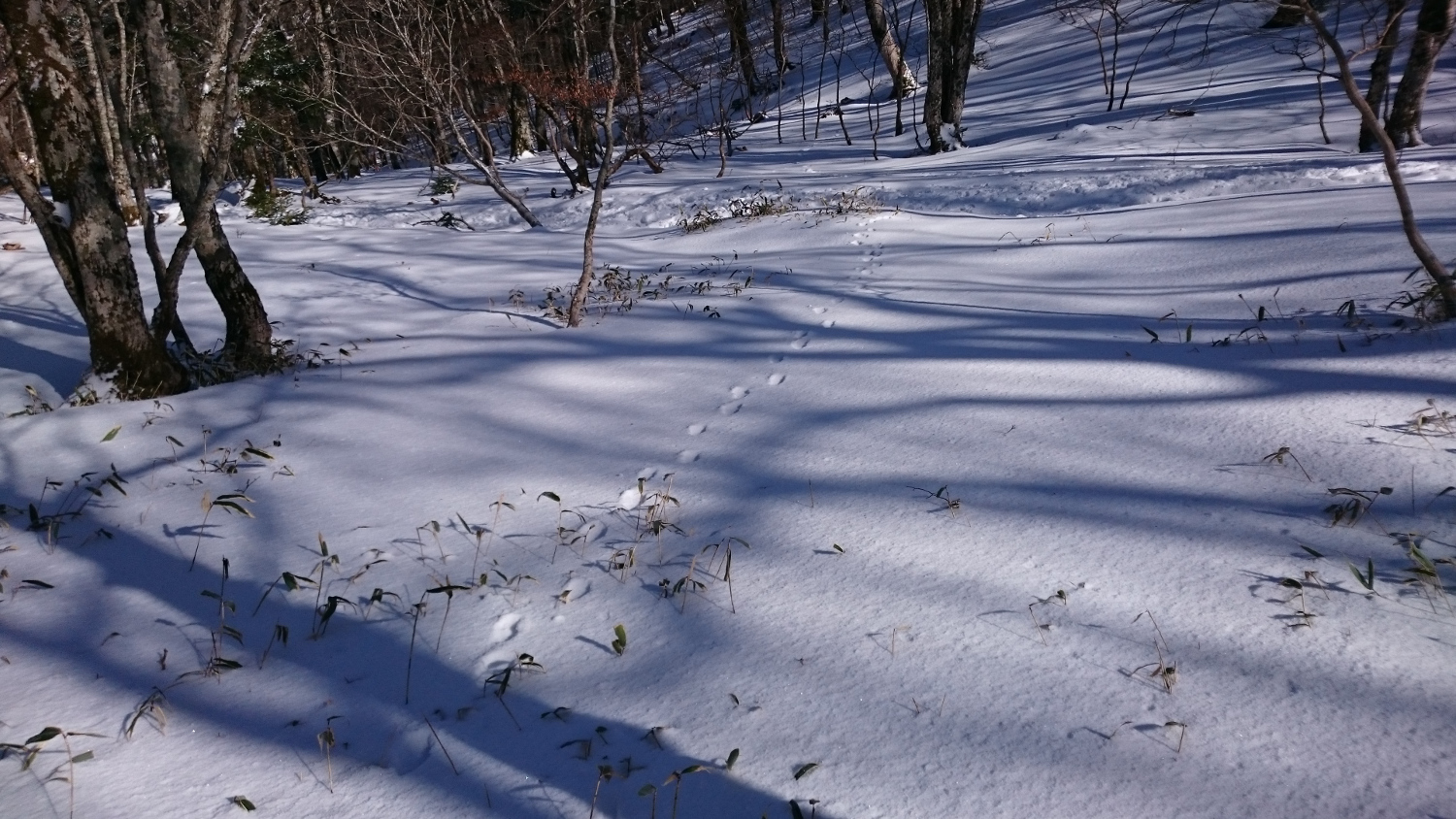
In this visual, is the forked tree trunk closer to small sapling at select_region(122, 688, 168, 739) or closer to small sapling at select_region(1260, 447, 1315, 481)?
small sapling at select_region(1260, 447, 1315, 481)

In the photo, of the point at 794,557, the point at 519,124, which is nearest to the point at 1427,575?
the point at 794,557

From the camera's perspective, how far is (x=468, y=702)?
2426mm

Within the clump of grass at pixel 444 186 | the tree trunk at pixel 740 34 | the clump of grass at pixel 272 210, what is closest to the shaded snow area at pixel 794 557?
the clump of grass at pixel 272 210

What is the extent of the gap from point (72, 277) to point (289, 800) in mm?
4433

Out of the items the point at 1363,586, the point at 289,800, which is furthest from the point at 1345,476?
the point at 289,800

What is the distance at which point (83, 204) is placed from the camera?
190 inches

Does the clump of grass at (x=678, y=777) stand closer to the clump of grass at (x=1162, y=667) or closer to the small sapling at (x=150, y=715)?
the clump of grass at (x=1162, y=667)

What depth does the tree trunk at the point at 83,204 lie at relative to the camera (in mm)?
4602

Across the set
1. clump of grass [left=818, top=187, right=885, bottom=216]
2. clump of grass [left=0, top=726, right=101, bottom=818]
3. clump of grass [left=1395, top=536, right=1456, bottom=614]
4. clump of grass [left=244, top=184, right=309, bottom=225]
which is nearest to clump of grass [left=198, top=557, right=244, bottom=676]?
clump of grass [left=0, top=726, right=101, bottom=818]

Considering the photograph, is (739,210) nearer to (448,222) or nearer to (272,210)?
(448,222)

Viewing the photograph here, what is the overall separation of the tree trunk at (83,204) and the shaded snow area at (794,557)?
556 millimetres

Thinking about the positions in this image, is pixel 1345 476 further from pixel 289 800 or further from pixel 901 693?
pixel 289 800

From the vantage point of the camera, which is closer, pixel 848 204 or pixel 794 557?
pixel 794 557

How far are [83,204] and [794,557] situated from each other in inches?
185
